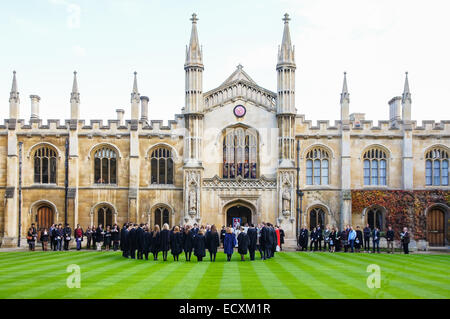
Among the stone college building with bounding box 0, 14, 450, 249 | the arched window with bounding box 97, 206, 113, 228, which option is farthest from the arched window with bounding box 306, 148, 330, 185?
the arched window with bounding box 97, 206, 113, 228

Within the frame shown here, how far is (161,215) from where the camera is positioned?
120 feet

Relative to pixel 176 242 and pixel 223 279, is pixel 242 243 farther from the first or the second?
pixel 223 279

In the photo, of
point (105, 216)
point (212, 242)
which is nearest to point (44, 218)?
point (105, 216)

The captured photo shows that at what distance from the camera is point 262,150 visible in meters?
36.1

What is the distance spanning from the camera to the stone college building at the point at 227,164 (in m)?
35.8

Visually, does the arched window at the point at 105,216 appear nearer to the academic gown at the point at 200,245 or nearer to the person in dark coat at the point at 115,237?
the person in dark coat at the point at 115,237

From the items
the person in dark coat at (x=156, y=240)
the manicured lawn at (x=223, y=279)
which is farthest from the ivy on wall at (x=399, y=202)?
the person in dark coat at (x=156, y=240)

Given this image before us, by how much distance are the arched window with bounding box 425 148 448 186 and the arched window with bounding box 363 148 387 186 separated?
9.19 ft

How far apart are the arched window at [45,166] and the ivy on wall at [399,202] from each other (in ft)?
64.3

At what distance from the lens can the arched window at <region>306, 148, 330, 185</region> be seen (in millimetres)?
36812

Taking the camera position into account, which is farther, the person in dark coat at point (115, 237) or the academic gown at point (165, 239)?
the person in dark coat at point (115, 237)

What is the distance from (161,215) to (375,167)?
14293 millimetres
